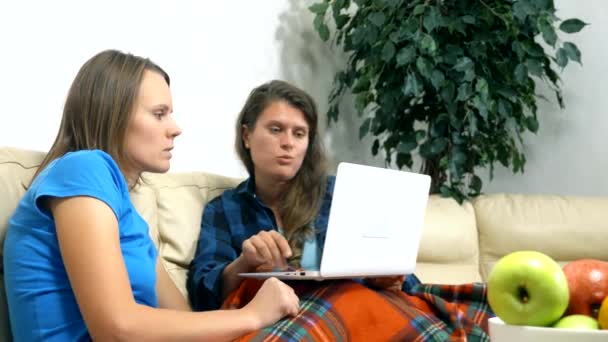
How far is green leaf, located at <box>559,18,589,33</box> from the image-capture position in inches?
111

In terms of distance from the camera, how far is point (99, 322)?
1144 mm

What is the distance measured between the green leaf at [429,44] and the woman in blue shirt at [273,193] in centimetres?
64

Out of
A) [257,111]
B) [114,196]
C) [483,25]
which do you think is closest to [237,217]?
[257,111]

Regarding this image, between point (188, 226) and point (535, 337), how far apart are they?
4.53 ft

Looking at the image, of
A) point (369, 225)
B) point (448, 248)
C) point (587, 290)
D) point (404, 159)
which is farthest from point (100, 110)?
point (404, 159)

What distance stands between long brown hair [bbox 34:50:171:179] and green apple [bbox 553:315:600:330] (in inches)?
36.2

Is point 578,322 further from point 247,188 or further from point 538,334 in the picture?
point 247,188

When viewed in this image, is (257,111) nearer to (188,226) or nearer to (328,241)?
(188,226)

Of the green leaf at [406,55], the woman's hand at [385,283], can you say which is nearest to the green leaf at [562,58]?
the green leaf at [406,55]

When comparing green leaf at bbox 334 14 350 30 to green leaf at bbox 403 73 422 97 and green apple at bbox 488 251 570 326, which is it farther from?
green apple at bbox 488 251 570 326

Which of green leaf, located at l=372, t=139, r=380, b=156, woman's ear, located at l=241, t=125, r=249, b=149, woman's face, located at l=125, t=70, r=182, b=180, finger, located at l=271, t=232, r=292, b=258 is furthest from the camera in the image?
green leaf, located at l=372, t=139, r=380, b=156

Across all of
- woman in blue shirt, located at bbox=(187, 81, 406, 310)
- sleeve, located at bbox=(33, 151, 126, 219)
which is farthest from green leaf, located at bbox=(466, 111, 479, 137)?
sleeve, located at bbox=(33, 151, 126, 219)

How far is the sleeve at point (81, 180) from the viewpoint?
1.18m

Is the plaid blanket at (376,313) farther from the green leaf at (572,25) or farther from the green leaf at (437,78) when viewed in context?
the green leaf at (572,25)
